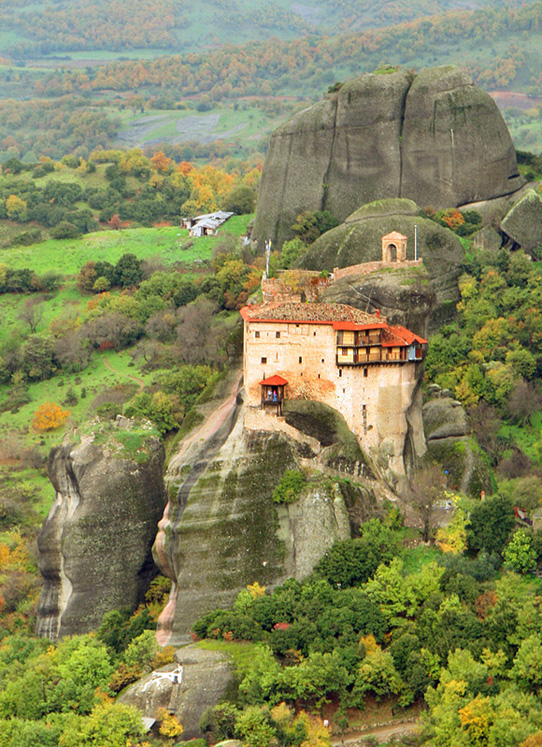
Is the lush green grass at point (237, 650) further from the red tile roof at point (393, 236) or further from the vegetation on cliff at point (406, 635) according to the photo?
the red tile roof at point (393, 236)

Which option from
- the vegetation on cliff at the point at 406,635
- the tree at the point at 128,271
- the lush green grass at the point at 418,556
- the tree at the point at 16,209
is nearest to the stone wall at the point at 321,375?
the lush green grass at the point at 418,556

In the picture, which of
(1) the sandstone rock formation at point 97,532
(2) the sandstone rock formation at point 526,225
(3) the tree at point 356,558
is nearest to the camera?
(3) the tree at point 356,558

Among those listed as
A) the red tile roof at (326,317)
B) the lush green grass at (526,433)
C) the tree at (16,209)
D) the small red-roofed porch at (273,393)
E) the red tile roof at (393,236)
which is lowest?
the tree at (16,209)

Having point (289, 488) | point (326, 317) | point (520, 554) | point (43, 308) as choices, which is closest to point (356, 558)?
point (289, 488)

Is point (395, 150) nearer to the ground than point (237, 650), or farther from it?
farther from it

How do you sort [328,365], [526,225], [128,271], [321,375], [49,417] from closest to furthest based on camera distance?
[328,365] → [321,375] → [526,225] → [49,417] → [128,271]

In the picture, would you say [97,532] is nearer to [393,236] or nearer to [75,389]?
[393,236]

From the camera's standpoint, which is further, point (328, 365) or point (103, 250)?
point (103, 250)

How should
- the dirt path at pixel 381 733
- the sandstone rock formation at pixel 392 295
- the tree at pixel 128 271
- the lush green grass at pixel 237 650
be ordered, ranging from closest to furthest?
1. the dirt path at pixel 381 733
2. the lush green grass at pixel 237 650
3. the sandstone rock formation at pixel 392 295
4. the tree at pixel 128 271
